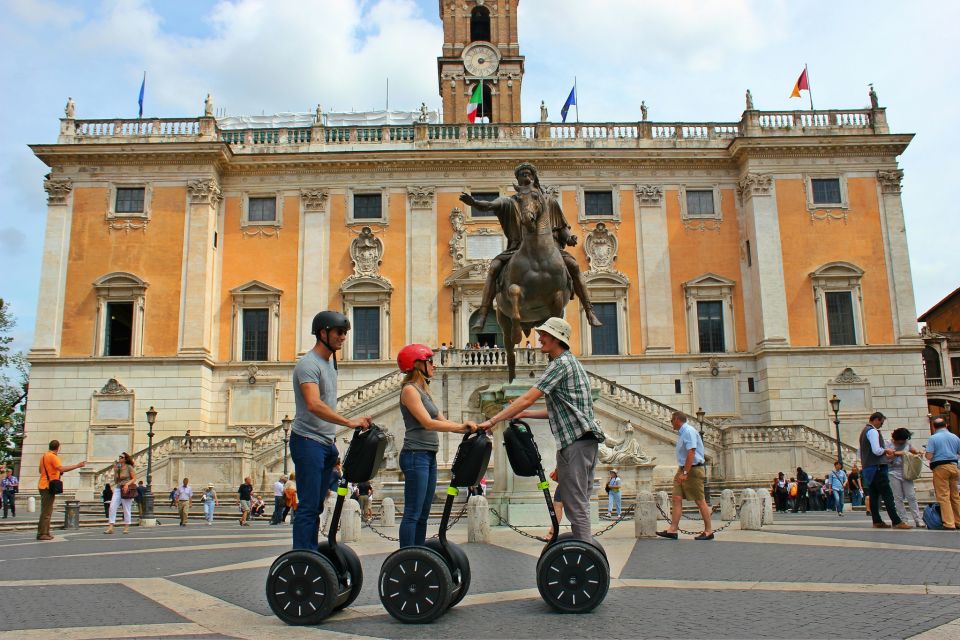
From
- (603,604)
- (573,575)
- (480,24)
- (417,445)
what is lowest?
(603,604)

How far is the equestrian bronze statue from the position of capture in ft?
36.2

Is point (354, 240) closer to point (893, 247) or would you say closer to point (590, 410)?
point (893, 247)

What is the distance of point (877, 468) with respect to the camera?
12.6m

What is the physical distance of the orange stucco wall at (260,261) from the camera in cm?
3472

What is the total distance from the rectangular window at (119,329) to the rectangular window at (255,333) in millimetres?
4525

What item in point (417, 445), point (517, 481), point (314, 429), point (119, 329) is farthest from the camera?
point (119, 329)

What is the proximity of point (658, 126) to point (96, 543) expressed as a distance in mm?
29806

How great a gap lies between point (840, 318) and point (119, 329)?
29989mm

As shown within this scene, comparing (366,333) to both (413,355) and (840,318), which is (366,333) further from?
(413,355)

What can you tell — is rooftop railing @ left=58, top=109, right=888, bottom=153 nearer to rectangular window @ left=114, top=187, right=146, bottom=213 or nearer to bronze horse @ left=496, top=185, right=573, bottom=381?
rectangular window @ left=114, top=187, right=146, bottom=213

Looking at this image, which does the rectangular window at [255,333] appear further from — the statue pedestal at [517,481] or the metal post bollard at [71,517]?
the statue pedestal at [517,481]

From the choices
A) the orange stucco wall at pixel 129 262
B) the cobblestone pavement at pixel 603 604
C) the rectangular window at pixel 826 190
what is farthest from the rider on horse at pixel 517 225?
the rectangular window at pixel 826 190

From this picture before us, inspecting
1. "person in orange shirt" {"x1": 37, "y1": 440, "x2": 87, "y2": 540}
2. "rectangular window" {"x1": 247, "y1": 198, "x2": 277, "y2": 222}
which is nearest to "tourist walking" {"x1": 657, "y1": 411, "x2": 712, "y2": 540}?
"person in orange shirt" {"x1": 37, "y1": 440, "x2": 87, "y2": 540}

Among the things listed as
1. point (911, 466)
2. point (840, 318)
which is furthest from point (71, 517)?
point (840, 318)
